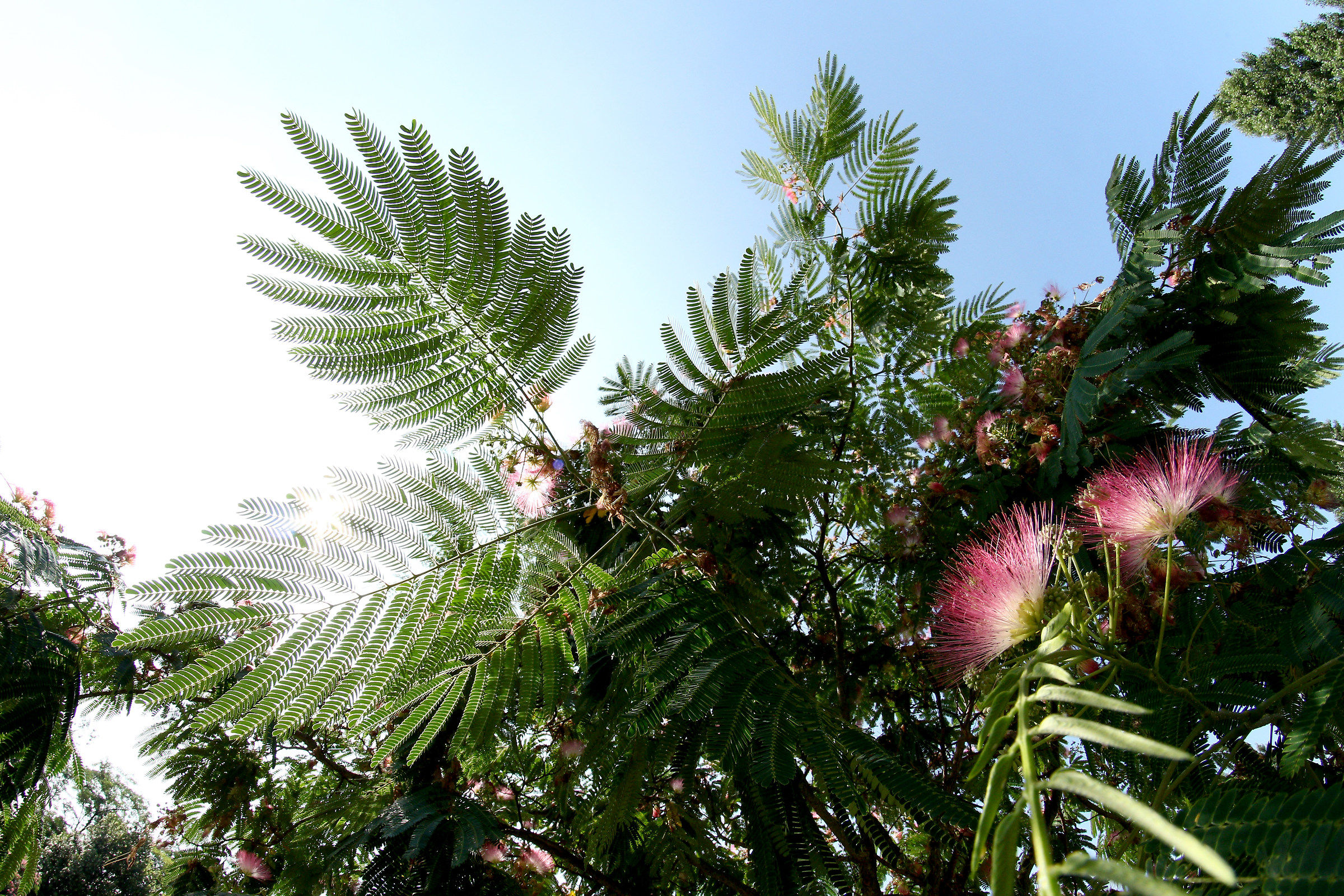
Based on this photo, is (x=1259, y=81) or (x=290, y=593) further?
(x=1259, y=81)

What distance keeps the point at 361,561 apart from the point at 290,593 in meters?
0.19

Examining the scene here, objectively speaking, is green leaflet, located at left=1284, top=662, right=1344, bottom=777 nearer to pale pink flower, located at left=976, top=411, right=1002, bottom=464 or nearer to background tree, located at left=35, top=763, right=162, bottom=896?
pale pink flower, located at left=976, top=411, right=1002, bottom=464

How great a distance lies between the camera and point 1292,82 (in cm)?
1839

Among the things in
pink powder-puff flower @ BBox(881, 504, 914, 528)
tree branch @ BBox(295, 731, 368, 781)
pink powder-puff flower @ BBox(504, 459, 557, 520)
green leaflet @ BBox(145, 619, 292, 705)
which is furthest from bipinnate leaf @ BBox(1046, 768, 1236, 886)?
tree branch @ BBox(295, 731, 368, 781)

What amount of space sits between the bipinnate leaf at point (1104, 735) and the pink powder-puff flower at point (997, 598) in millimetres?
944

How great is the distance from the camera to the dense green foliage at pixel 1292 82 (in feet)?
56.5

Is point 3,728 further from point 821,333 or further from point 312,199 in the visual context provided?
point 821,333

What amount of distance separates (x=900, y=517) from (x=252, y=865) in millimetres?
3314

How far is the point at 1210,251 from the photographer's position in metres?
2.50

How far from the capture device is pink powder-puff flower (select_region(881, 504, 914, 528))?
2.95m

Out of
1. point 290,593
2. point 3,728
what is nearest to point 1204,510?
point 290,593

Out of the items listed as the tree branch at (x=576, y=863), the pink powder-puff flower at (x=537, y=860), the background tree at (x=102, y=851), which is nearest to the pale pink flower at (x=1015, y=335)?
the tree branch at (x=576, y=863)

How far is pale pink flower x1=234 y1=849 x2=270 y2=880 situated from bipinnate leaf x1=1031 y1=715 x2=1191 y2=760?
3.66 metres

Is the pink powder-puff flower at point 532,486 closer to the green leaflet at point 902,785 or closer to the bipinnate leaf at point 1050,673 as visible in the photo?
the green leaflet at point 902,785
